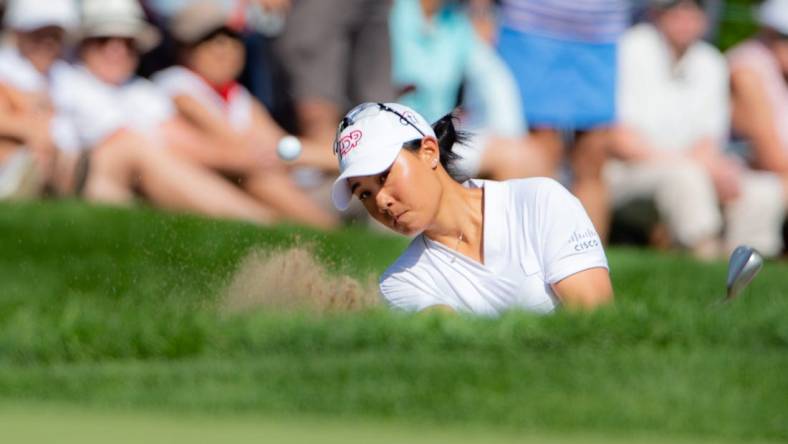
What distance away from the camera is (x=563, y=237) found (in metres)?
6.21

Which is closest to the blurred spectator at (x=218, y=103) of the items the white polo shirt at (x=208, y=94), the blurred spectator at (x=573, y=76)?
the white polo shirt at (x=208, y=94)

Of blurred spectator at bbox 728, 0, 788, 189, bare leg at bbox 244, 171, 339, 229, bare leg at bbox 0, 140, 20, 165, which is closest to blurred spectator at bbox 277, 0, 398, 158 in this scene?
bare leg at bbox 244, 171, 339, 229

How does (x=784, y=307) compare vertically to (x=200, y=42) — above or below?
below

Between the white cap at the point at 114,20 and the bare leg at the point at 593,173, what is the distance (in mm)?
3196

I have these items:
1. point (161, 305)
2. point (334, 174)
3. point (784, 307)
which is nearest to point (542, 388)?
point (784, 307)

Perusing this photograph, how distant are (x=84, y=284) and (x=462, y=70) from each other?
3.26 m

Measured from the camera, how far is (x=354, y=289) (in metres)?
7.31

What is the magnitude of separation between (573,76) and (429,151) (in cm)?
593

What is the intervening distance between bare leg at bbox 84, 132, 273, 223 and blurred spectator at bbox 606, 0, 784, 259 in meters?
2.84

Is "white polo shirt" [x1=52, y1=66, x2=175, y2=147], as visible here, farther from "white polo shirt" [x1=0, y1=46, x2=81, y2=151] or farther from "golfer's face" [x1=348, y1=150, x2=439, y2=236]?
"golfer's face" [x1=348, y1=150, x2=439, y2=236]

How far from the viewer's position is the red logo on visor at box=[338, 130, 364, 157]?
6078 millimetres

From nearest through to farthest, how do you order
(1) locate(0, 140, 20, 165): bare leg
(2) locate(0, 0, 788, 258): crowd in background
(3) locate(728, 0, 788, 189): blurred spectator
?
(1) locate(0, 140, 20, 165): bare leg, (2) locate(0, 0, 788, 258): crowd in background, (3) locate(728, 0, 788, 189): blurred spectator

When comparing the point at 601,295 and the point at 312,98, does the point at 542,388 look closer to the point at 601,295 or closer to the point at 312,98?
the point at 601,295

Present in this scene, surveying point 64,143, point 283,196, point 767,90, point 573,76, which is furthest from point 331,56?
point 767,90
